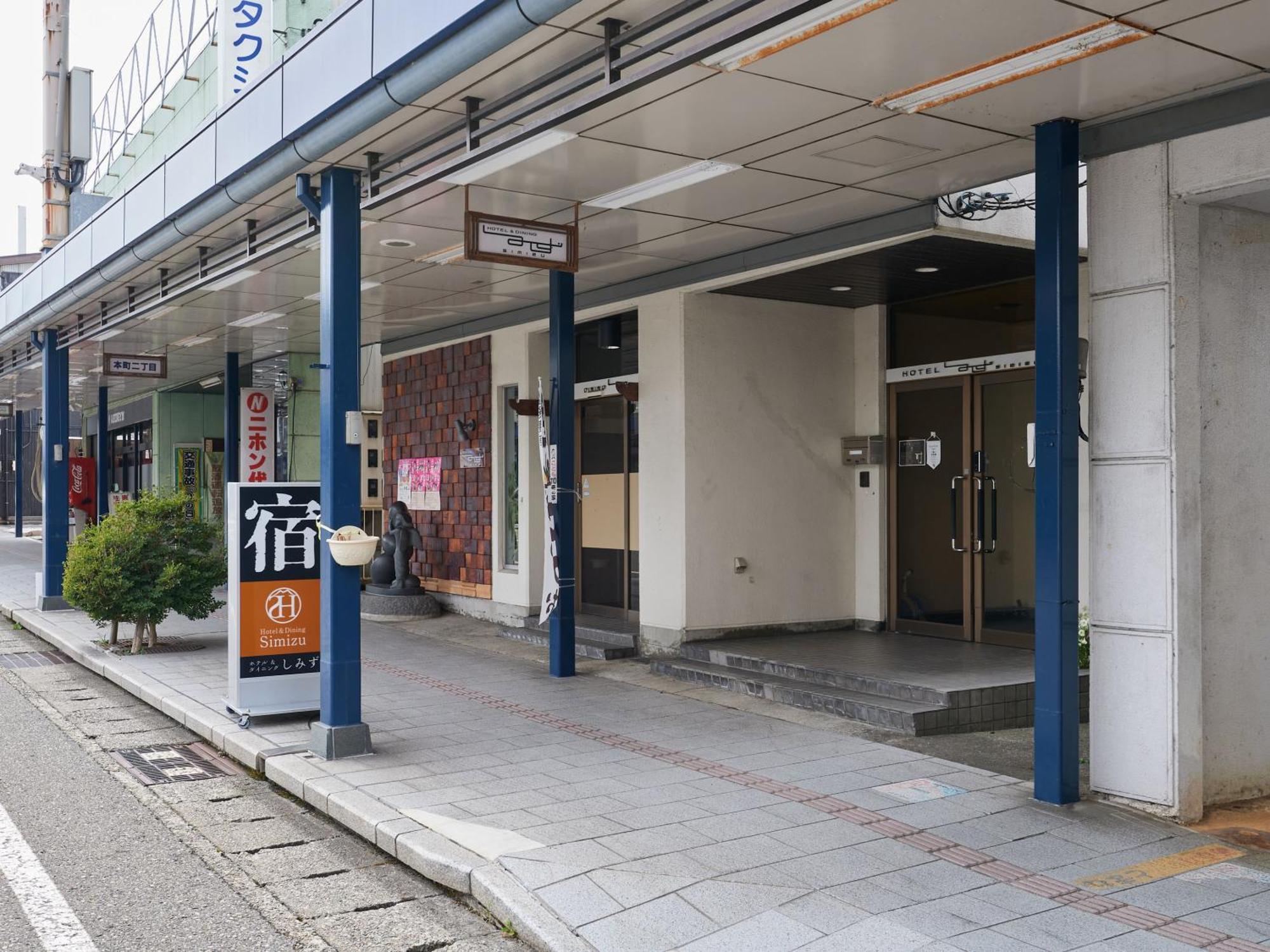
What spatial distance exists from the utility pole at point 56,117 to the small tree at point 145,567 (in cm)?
828

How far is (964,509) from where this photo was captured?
9734 mm

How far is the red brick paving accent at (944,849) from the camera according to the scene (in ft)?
13.6

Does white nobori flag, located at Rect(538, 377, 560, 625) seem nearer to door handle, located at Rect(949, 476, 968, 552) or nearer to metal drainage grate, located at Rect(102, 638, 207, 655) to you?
door handle, located at Rect(949, 476, 968, 552)

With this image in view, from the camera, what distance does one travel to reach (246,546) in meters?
7.55

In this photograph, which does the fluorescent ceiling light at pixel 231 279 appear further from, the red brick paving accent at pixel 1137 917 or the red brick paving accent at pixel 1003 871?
the red brick paving accent at pixel 1137 917

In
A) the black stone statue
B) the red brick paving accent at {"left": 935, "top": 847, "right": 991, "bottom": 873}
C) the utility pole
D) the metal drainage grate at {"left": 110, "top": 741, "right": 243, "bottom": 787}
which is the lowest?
the metal drainage grate at {"left": 110, "top": 741, "right": 243, "bottom": 787}

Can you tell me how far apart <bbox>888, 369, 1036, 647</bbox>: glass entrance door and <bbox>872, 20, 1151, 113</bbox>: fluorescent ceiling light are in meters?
4.26

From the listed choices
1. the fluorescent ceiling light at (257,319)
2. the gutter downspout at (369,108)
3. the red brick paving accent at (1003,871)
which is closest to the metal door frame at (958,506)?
the red brick paving accent at (1003,871)

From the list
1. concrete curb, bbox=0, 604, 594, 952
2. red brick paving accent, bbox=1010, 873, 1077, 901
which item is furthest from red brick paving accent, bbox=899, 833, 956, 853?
concrete curb, bbox=0, 604, 594, 952

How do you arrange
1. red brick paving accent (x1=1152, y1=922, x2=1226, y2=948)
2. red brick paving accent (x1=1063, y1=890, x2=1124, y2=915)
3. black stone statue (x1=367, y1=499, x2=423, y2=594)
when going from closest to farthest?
red brick paving accent (x1=1152, y1=922, x2=1226, y2=948) < red brick paving accent (x1=1063, y1=890, x2=1124, y2=915) < black stone statue (x1=367, y1=499, x2=423, y2=594)

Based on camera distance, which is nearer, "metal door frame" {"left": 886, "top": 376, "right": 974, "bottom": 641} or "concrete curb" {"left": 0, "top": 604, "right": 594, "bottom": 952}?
"concrete curb" {"left": 0, "top": 604, "right": 594, "bottom": 952}

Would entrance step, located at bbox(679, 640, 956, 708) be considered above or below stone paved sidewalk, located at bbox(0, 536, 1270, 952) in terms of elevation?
above

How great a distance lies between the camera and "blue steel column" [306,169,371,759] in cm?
677

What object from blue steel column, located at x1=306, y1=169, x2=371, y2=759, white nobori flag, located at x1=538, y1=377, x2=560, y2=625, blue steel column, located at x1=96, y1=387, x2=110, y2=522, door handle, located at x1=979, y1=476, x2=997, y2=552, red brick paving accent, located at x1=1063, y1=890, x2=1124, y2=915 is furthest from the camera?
blue steel column, located at x1=96, y1=387, x2=110, y2=522
